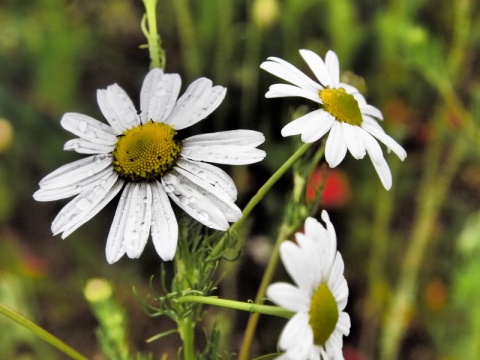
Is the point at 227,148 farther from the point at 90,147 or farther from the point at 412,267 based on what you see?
the point at 412,267

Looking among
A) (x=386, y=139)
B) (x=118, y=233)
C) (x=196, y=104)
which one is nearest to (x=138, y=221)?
(x=118, y=233)

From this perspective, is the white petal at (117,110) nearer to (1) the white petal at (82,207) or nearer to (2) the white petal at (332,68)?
(1) the white petal at (82,207)

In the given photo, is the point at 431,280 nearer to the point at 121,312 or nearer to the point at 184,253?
the point at 121,312

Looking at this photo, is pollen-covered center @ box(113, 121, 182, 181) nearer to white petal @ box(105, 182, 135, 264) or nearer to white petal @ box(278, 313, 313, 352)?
white petal @ box(105, 182, 135, 264)

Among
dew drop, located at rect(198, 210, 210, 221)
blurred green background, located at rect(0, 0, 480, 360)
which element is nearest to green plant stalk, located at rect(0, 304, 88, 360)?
dew drop, located at rect(198, 210, 210, 221)

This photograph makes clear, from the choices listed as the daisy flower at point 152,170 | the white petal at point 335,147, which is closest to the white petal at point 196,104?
the daisy flower at point 152,170

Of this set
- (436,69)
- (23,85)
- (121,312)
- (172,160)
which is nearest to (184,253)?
(172,160)
